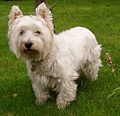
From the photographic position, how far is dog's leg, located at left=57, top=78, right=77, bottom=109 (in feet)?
23.2

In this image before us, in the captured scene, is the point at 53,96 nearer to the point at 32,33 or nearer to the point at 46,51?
the point at 46,51

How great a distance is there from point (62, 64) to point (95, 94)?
0.95 m

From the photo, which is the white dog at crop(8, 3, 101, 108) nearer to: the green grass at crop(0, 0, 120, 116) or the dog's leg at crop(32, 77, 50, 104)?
Result: the dog's leg at crop(32, 77, 50, 104)

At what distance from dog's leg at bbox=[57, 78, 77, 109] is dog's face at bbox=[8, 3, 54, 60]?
0.56 metres

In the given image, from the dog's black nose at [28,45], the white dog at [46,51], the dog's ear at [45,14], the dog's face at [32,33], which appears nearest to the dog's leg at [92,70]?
the white dog at [46,51]

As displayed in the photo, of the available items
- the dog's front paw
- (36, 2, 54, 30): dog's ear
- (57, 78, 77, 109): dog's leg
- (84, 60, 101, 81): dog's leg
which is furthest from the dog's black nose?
(84, 60, 101, 81): dog's leg

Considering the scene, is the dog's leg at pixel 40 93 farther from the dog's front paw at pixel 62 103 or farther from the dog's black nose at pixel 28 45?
the dog's black nose at pixel 28 45

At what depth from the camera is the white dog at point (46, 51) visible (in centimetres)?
664

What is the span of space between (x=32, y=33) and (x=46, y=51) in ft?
1.38

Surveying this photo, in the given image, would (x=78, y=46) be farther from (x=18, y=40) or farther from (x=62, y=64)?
(x=18, y=40)

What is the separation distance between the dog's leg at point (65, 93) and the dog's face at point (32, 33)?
562 mm

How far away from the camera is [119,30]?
15.4 m

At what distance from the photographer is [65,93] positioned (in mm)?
7148

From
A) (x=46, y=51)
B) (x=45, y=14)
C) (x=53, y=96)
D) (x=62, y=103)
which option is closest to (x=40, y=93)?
(x=53, y=96)
